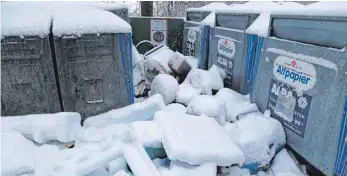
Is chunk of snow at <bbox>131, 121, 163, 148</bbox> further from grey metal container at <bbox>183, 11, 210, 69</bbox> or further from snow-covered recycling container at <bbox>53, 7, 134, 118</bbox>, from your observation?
grey metal container at <bbox>183, 11, 210, 69</bbox>

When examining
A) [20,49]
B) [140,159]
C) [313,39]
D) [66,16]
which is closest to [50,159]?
[140,159]

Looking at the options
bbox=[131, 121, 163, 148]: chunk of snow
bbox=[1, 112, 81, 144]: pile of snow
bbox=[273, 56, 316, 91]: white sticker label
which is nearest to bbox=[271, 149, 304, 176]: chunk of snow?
bbox=[273, 56, 316, 91]: white sticker label

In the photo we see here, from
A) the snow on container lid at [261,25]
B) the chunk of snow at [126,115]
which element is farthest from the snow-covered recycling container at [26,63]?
the snow on container lid at [261,25]

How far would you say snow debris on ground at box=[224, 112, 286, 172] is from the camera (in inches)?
91.8

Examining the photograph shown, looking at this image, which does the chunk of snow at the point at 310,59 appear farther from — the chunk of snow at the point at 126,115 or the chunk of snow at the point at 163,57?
the chunk of snow at the point at 163,57

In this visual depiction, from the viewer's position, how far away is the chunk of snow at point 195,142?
1934 mm

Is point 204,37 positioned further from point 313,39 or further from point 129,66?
point 313,39

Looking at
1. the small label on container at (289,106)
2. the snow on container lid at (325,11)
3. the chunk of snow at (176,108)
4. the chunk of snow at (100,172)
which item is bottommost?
the chunk of snow at (100,172)

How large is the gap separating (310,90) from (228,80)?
177 centimetres

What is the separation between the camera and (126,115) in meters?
2.90

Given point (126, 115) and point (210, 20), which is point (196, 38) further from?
point (126, 115)

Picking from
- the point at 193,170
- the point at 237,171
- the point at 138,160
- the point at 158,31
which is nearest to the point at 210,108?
the point at 237,171

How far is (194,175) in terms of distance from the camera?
1.88m

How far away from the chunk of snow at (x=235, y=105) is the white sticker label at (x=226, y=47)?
0.62 meters
